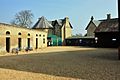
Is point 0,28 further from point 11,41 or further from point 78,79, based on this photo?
point 78,79

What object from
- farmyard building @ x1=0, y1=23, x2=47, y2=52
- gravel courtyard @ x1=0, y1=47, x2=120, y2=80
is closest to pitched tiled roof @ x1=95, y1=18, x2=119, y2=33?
farmyard building @ x1=0, y1=23, x2=47, y2=52

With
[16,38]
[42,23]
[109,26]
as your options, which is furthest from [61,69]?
[42,23]

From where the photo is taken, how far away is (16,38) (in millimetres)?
42594

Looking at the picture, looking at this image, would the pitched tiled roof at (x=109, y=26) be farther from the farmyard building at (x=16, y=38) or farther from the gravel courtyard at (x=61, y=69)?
the gravel courtyard at (x=61, y=69)

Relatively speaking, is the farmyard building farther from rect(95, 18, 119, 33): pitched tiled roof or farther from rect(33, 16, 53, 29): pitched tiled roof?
rect(33, 16, 53, 29): pitched tiled roof

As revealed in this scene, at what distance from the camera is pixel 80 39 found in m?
71.0

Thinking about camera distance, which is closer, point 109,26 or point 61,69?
point 61,69

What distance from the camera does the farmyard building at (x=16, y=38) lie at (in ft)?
126

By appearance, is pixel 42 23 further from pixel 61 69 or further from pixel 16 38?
pixel 61 69

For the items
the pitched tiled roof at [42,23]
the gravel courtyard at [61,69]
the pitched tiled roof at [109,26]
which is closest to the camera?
the gravel courtyard at [61,69]

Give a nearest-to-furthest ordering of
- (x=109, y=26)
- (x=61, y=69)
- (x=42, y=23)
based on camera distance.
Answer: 1. (x=61, y=69)
2. (x=109, y=26)
3. (x=42, y=23)

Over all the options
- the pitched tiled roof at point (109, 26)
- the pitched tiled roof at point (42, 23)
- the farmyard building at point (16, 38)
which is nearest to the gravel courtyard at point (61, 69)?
the farmyard building at point (16, 38)

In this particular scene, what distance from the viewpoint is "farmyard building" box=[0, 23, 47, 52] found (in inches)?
1511

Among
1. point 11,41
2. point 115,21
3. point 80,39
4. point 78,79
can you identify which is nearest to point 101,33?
point 115,21
